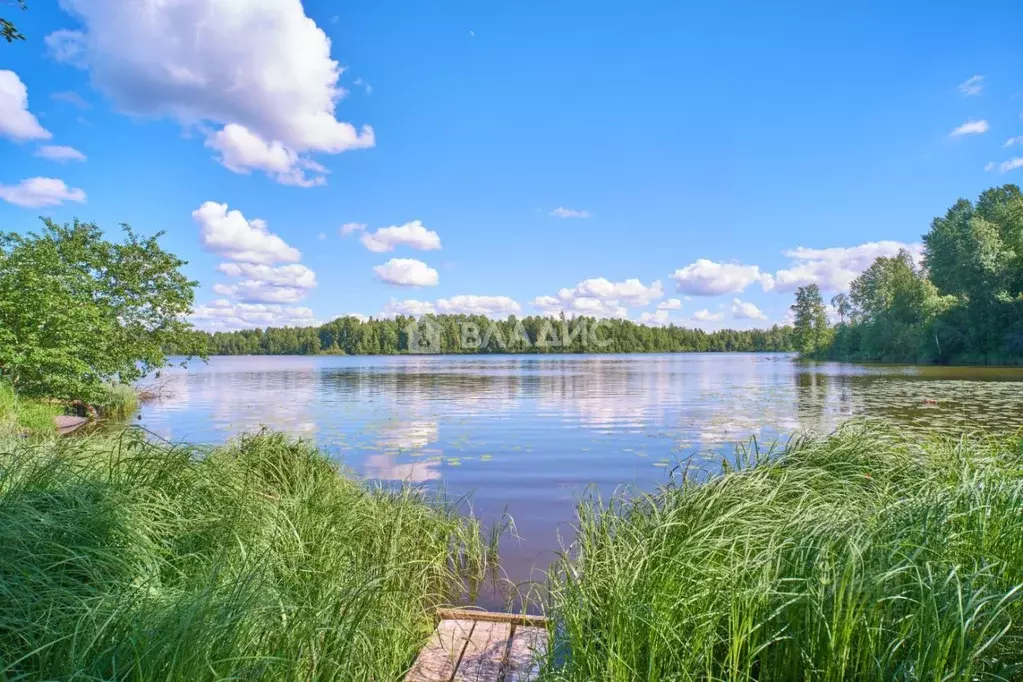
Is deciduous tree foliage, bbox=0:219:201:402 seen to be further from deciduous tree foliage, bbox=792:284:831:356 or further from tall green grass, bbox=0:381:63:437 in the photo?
deciduous tree foliage, bbox=792:284:831:356

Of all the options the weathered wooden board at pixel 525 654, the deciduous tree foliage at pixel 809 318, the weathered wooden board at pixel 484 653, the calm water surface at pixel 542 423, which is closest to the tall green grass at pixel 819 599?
the weathered wooden board at pixel 525 654

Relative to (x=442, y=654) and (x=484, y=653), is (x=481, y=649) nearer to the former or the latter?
(x=484, y=653)

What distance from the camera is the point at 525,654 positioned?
12.7 ft

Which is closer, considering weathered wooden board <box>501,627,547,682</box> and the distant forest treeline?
weathered wooden board <box>501,627,547,682</box>

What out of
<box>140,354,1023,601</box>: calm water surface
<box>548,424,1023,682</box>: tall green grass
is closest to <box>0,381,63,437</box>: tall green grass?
<box>140,354,1023,601</box>: calm water surface

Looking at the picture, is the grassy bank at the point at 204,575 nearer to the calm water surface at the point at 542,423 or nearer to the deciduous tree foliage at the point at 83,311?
the calm water surface at the point at 542,423

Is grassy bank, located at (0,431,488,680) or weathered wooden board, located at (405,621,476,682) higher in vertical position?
grassy bank, located at (0,431,488,680)

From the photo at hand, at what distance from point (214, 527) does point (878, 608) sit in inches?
172

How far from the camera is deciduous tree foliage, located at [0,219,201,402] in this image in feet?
53.6

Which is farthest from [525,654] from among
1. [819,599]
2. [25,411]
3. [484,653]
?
[25,411]

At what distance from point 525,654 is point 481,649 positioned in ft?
1.06

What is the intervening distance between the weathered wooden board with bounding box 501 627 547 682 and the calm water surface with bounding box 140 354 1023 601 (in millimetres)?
2019

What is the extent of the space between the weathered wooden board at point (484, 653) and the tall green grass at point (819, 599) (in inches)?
16.9

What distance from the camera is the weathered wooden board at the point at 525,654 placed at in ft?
11.6
